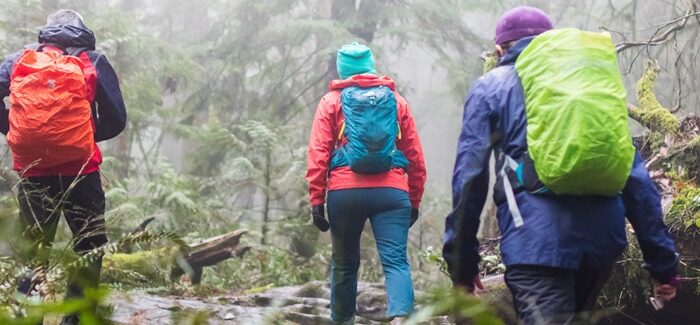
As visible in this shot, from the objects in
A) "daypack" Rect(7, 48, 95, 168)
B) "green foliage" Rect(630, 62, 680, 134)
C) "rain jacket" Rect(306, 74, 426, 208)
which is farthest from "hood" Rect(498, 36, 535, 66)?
"green foliage" Rect(630, 62, 680, 134)

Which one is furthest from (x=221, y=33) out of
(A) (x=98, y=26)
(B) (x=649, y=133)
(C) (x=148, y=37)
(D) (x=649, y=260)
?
(D) (x=649, y=260)

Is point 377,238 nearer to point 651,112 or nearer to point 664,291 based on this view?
point 664,291

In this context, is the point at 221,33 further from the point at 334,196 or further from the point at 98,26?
the point at 334,196

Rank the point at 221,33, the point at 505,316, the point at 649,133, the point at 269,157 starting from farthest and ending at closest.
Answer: the point at 221,33, the point at 269,157, the point at 649,133, the point at 505,316

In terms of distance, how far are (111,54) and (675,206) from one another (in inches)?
423

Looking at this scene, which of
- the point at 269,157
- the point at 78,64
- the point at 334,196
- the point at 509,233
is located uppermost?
the point at 78,64

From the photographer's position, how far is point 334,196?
5.21 metres

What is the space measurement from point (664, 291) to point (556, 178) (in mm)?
997

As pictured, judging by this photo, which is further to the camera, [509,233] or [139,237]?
[509,233]

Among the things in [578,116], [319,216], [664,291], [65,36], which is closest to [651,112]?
[319,216]

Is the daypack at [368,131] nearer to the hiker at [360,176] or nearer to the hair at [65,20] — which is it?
the hiker at [360,176]

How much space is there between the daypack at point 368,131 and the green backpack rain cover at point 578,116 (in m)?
2.12

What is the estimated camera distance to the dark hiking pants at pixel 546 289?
2955 millimetres

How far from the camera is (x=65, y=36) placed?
185 inches
